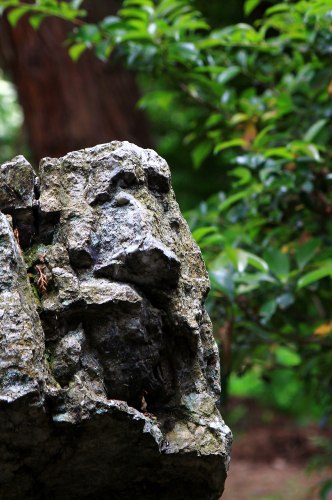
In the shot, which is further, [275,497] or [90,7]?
[275,497]

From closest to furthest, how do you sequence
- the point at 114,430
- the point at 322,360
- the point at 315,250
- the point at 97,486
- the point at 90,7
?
the point at 114,430
the point at 97,486
the point at 315,250
the point at 322,360
the point at 90,7

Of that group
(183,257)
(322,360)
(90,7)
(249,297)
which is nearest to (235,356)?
(249,297)

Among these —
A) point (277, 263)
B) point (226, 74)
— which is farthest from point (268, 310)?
point (226, 74)

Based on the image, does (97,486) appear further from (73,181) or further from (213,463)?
(73,181)

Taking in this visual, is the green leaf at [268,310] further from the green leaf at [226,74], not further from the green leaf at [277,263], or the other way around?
the green leaf at [226,74]

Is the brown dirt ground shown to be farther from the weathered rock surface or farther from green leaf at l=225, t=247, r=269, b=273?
the weathered rock surface

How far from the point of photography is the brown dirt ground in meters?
6.30

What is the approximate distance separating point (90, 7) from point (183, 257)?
12.8 feet

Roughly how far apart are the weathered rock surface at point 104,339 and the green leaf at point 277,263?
0.88m

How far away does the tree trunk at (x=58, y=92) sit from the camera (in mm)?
4746

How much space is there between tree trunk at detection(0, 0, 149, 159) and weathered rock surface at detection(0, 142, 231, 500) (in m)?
3.28

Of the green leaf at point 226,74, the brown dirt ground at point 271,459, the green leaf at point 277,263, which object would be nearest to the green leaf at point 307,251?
the green leaf at point 277,263

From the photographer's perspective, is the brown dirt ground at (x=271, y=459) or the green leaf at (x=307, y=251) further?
the brown dirt ground at (x=271, y=459)

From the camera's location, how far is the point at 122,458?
1413 mm
